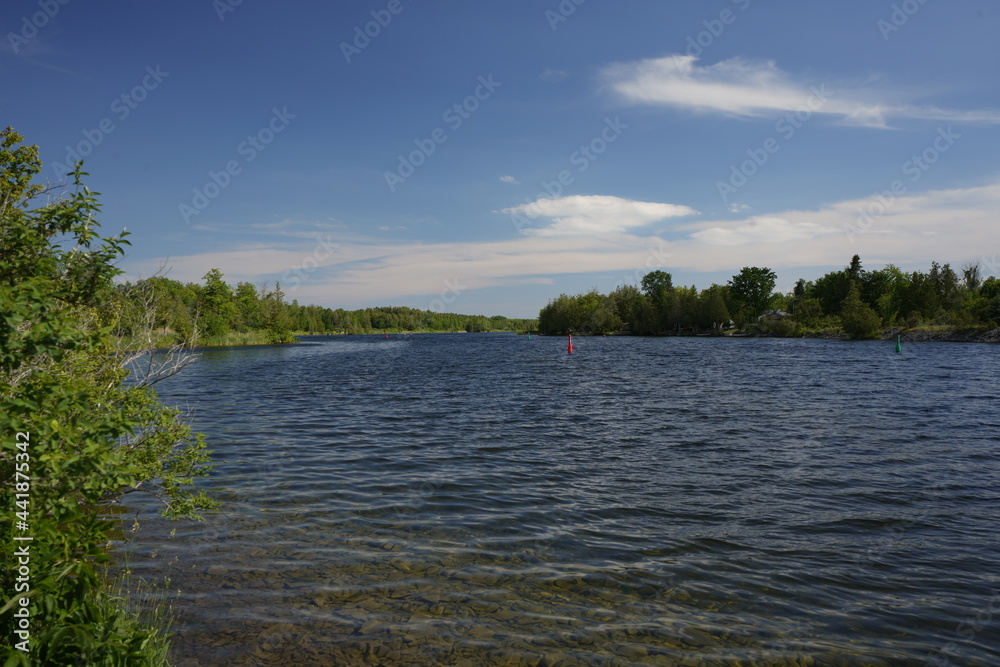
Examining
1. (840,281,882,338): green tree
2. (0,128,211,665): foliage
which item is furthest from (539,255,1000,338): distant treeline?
(0,128,211,665): foliage

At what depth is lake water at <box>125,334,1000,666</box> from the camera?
Result: 6793 mm

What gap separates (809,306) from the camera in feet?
425

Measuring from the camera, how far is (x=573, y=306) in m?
194

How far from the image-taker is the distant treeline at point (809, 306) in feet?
331

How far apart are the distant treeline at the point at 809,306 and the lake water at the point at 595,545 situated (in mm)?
92613

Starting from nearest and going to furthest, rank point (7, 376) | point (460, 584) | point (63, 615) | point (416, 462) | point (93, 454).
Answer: point (63, 615), point (93, 454), point (7, 376), point (460, 584), point (416, 462)

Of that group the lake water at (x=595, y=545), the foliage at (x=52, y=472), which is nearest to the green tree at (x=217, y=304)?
the lake water at (x=595, y=545)

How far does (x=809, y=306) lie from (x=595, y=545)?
463 feet

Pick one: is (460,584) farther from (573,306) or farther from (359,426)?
(573,306)

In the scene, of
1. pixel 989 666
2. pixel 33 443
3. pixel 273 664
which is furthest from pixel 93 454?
pixel 989 666

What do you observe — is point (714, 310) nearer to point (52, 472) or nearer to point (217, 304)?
point (217, 304)

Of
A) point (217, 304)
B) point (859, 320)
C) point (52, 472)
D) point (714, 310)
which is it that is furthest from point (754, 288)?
point (52, 472)

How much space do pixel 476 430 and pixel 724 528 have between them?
12049mm

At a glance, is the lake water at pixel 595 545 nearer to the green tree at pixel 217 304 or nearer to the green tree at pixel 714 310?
the green tree at pixel 217 304
